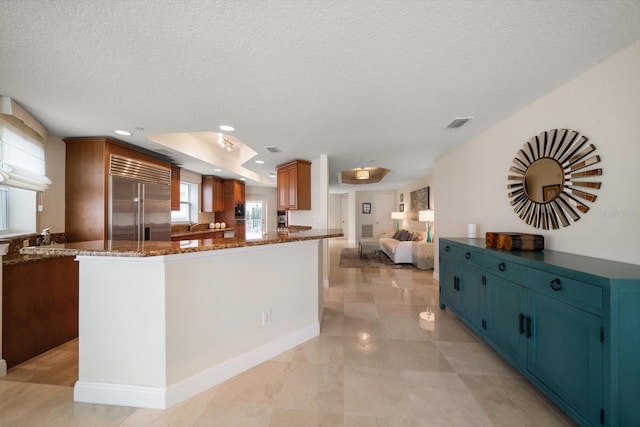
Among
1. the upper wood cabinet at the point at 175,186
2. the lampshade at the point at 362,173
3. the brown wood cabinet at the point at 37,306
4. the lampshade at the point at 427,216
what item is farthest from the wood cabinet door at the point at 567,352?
the lampshade at the point at 362,173

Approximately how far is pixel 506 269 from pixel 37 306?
4.24 m

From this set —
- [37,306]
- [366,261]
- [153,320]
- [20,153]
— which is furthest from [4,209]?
[366,261]

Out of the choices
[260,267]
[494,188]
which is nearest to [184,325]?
[260,267]

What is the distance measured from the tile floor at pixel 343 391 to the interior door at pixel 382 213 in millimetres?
7759

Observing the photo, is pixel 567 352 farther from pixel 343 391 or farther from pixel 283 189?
pixel 283 189

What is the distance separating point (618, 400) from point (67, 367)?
380 centimetres

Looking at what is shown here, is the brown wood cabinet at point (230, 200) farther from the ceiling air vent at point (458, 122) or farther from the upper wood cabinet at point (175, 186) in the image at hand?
the ceiling air vent at point (458, 122)

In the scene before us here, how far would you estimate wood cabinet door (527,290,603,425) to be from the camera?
1336 millimetres

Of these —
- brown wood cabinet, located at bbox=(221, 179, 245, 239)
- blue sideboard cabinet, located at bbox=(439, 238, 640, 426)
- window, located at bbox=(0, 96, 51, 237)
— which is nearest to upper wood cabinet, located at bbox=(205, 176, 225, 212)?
brown wood cabinet, located at bbox=(221, 179, 245, 239)

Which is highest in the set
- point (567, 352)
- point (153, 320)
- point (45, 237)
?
point (45, 237)

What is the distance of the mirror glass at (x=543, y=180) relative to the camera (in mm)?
2146

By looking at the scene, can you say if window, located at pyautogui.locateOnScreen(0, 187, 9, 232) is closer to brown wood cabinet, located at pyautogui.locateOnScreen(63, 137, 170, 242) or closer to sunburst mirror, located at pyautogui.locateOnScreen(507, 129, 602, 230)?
brown wood cabinet, located at pyautogui.locateOnScreen(63, 137, 170, 242)

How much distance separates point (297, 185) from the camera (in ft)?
15.3

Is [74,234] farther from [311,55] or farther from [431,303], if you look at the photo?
[431,303]
